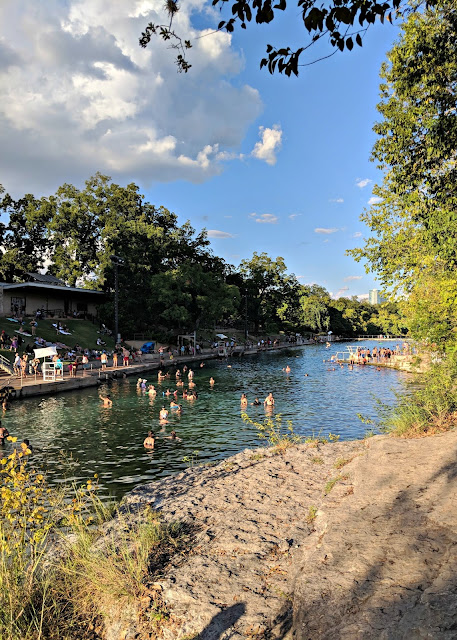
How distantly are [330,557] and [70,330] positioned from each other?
47427 millimetres

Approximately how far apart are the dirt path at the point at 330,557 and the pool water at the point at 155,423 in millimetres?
6184

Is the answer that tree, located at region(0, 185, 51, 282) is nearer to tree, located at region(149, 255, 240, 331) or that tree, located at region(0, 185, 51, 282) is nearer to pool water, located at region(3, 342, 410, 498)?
tree, located at region(149, 255, 240, 331)

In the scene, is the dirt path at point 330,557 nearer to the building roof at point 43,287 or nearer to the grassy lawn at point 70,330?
the grassy lawn at point 70,330

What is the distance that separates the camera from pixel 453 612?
3.21 meters

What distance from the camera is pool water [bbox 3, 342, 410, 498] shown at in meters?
14.3

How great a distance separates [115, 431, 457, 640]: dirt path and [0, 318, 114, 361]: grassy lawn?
30.5 m

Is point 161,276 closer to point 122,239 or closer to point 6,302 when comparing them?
point 122,239

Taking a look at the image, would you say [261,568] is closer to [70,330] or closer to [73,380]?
[73,380]

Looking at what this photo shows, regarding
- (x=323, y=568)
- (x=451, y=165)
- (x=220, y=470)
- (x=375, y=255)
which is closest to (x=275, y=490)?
(x=220, y=470)

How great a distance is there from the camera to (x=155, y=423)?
68.1 ft

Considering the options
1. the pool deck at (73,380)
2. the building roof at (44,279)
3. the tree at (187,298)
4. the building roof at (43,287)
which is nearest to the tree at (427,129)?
the pool deck at (73,380)

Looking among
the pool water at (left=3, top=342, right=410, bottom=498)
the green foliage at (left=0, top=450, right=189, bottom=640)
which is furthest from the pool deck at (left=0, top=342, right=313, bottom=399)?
the green foliage at (left=0, top=450, right=189, bottom=640)

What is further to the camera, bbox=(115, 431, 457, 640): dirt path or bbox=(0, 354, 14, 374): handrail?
bbox=(0, 354, 14, 374): handrail

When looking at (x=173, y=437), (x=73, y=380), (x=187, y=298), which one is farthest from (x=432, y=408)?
(x=187, y=298)
